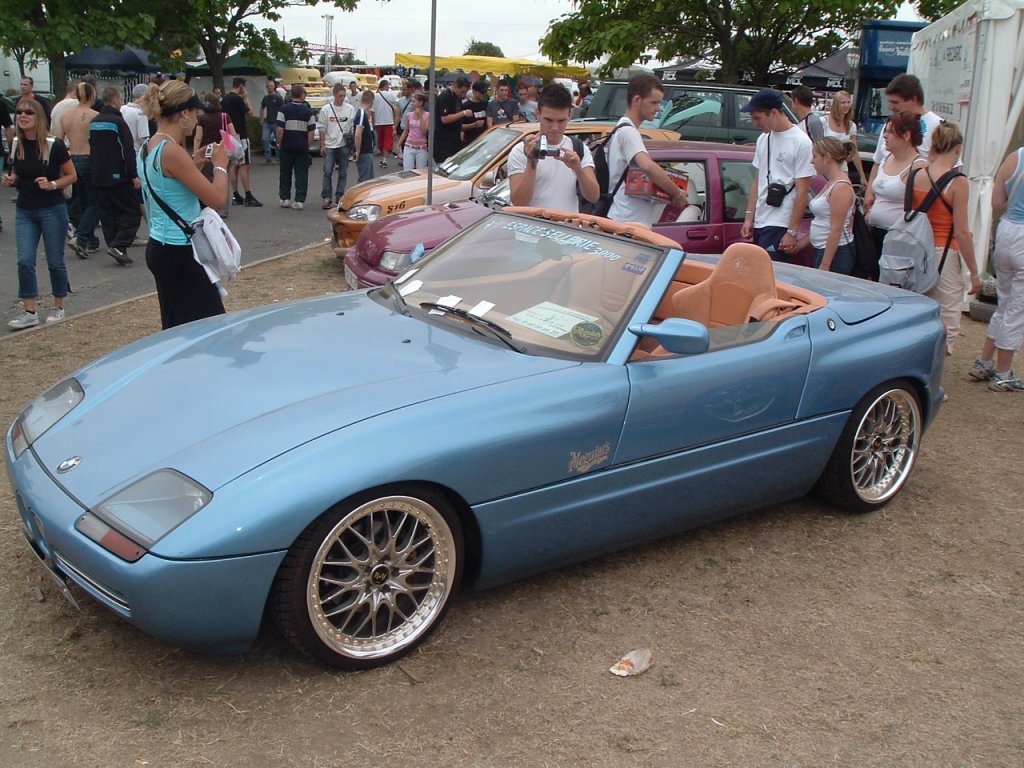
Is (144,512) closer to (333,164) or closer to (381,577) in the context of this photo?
(381,577)

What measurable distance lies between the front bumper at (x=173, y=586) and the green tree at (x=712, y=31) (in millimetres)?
22735

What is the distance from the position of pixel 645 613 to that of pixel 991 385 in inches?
165

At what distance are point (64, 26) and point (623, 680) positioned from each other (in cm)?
2376

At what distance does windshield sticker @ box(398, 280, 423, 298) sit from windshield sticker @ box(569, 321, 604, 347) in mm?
844

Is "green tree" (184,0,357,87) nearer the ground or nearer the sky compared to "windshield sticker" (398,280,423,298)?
nearer the sky

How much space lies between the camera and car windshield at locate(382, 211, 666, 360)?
12.7 feet

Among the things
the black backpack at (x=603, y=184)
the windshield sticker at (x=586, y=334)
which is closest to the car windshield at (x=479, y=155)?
the black backpack at (x=603, y=184)

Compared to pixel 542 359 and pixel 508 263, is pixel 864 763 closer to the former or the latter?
pixel 542 359

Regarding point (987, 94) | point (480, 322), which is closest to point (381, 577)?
point (480, 322)

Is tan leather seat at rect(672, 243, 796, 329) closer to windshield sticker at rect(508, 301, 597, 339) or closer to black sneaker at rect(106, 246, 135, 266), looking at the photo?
windshield sticker at rect(508, 301, 597, 339)

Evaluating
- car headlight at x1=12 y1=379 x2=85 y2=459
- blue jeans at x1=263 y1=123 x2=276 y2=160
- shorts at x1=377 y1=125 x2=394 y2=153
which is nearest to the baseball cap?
car headlight at x1=12 y1=379 x2=85 y2=459

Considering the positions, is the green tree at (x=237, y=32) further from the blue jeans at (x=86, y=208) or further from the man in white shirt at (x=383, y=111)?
the blue jeans at (x=86, y=208)

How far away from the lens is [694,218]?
7402 millimetres

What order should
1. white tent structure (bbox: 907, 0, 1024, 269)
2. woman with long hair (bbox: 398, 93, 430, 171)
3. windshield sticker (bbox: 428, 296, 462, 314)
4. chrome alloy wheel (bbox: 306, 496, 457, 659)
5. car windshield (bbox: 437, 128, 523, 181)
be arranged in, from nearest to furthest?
chrome alloy wheel (bbox: 306, 496, 457, 659)
windshield sticker (bbox: 428, 296, 462, 314)
white tent structure (bbox: 907, 0, 1024, 269)
car windshield (bbox: 437, 128, 523, 181)
woman with long hair (bbox: 398, 93, 430, 171)
